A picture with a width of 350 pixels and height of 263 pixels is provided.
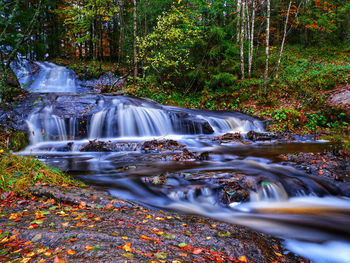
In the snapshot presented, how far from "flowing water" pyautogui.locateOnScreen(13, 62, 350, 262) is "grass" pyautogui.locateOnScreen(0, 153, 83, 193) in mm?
1079

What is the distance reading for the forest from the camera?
7.82 feet

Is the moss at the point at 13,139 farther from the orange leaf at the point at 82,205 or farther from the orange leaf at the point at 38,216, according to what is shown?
the orange leaf at the point at 38,216

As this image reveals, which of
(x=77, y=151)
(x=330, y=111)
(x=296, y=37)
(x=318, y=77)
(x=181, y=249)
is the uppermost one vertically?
(x=296, y=37)

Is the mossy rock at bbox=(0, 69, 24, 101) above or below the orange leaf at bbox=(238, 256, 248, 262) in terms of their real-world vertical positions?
above

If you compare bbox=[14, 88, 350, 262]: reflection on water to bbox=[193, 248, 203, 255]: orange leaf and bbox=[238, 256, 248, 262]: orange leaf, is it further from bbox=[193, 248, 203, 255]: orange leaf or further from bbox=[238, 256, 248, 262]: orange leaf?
bbox=[193, 248, 203, 255]: orange leaf

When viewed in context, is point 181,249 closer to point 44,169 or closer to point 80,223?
point 80,223

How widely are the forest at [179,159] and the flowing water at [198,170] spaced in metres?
0.03

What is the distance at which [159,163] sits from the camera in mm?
6301

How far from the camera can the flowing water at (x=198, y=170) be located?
11.9ft

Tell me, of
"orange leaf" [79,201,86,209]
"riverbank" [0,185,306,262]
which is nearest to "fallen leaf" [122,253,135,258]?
"riverbank" [0,185,306,262]

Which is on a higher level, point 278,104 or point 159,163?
point 278,104

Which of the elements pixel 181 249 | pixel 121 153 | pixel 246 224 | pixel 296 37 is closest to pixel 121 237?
pixel 181 249

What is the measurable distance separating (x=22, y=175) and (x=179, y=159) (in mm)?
3974

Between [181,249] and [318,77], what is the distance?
606 inches
